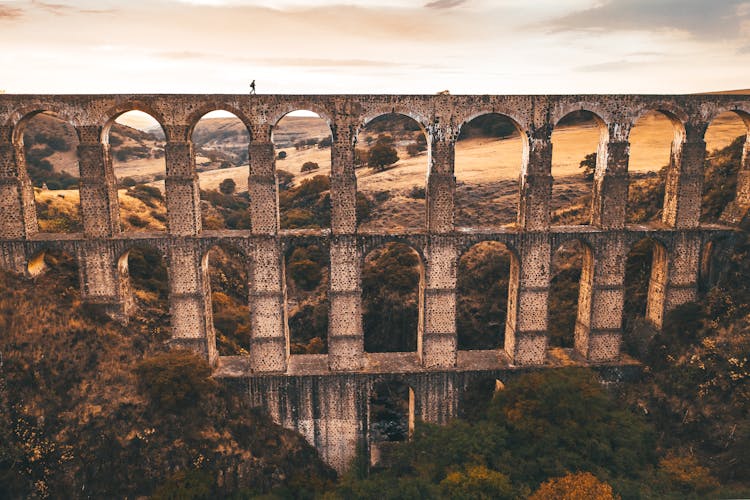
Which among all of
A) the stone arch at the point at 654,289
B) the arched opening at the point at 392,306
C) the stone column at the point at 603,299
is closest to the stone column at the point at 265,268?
the arched opening at the point at 392,306

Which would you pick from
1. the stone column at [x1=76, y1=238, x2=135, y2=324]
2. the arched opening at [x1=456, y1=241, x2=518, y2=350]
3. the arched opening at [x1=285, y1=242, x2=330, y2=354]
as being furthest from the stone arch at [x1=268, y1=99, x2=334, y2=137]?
the arched opening at [x1=456, y1=241, x2=518, y2=350]

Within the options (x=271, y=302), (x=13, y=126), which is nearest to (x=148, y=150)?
(x=13, y=126)

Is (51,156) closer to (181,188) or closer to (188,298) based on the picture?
(181,188)

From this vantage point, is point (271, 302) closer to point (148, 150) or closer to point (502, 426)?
point (502, 426)

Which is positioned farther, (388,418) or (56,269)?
(388,418)

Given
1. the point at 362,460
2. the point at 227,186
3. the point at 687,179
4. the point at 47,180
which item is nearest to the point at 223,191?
the point at 227,186

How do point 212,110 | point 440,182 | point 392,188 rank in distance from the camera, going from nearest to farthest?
point 212,110
point 440,182
point 392,188
